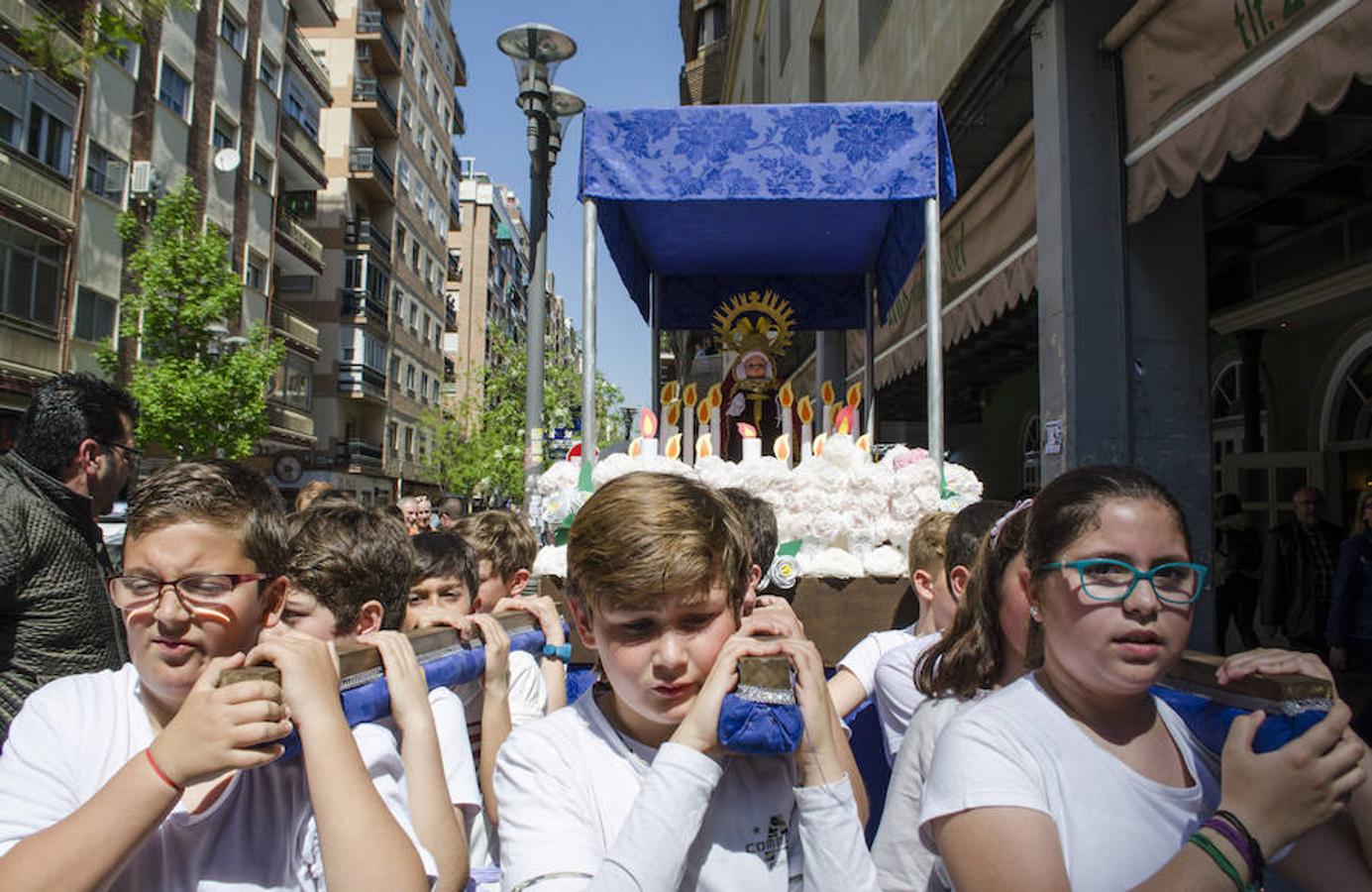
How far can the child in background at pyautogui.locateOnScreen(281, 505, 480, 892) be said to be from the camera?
170cm

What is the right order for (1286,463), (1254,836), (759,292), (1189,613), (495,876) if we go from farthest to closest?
(1286,463), (759,292), (495,876), (1189,613), (1254,836)

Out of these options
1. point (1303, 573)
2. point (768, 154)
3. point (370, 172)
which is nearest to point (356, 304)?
point (370, 172)

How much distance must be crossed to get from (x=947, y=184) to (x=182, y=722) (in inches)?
197

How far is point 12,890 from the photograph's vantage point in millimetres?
1284

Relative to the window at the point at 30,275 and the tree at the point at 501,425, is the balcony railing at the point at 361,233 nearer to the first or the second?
the tree at the point at 501,425

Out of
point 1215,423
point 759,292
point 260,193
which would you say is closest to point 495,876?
point 759,292

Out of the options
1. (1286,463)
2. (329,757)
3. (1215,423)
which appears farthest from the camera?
(1215,423)

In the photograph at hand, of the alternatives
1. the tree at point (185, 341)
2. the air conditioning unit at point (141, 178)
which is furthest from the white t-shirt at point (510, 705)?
the air conditioning unit at point (141, 178)

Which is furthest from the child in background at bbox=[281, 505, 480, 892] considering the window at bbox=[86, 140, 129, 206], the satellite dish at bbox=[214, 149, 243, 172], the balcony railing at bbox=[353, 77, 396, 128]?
the balcony railing at bbox=[353, 77, 396, 128]

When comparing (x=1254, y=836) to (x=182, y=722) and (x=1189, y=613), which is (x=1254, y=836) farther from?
(x=182, y=722)

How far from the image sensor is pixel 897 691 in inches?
94.7

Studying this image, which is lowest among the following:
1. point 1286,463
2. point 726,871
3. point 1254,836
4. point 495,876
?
point 495,876

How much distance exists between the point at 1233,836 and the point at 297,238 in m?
34.9

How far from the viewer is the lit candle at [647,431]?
4.42 meters
